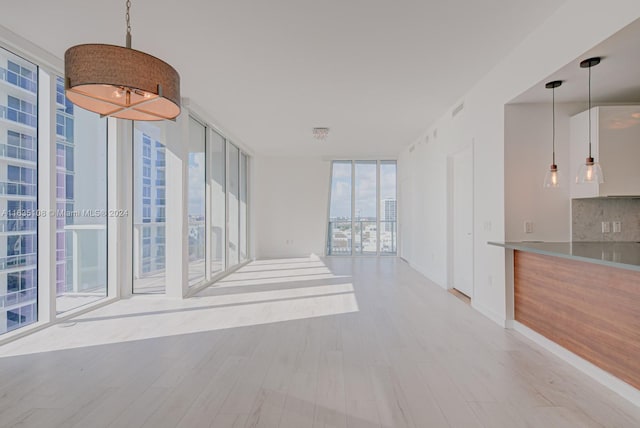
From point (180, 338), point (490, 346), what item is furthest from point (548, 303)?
point (180, 338)

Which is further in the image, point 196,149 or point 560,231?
point 196,149

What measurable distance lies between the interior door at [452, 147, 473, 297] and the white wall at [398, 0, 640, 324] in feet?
0.67

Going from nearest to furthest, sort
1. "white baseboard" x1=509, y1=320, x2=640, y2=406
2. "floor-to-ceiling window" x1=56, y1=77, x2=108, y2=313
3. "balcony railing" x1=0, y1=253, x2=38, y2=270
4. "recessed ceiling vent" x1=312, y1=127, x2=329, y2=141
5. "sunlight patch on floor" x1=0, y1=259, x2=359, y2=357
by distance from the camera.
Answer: "white baseboard" x1=509, y1=320, x2=640, y2=406 < "balcony railing" x1=0, y1=253, x2=38, y2=270 < "sunlight patch on floor" x1=0, y1=259, x2=359, y2=357 < "floor-to-ceiling window" x1=56, y1=77, x2=108, y2=313 < "recessed ceiling vent" x1=312, y1=127, x2=329, y2=141

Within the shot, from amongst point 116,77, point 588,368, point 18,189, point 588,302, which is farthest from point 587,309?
point 18,189

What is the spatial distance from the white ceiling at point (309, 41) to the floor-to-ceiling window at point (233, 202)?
7.64ft

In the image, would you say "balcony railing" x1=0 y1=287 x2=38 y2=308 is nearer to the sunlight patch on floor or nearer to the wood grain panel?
the sunlight patch on floor

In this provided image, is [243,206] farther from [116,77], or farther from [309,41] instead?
[116,77]

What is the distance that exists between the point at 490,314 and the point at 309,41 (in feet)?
11.7

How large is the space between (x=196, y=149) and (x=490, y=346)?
16.1 feet

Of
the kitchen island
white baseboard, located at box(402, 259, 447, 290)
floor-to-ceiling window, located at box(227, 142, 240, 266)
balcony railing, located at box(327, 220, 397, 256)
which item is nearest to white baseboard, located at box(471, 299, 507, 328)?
the kitchen island

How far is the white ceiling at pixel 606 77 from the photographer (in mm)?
2537

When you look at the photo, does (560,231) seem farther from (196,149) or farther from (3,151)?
(3,151)

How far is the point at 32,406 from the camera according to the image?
2.28 metres

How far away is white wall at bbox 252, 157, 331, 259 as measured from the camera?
33.4ft
